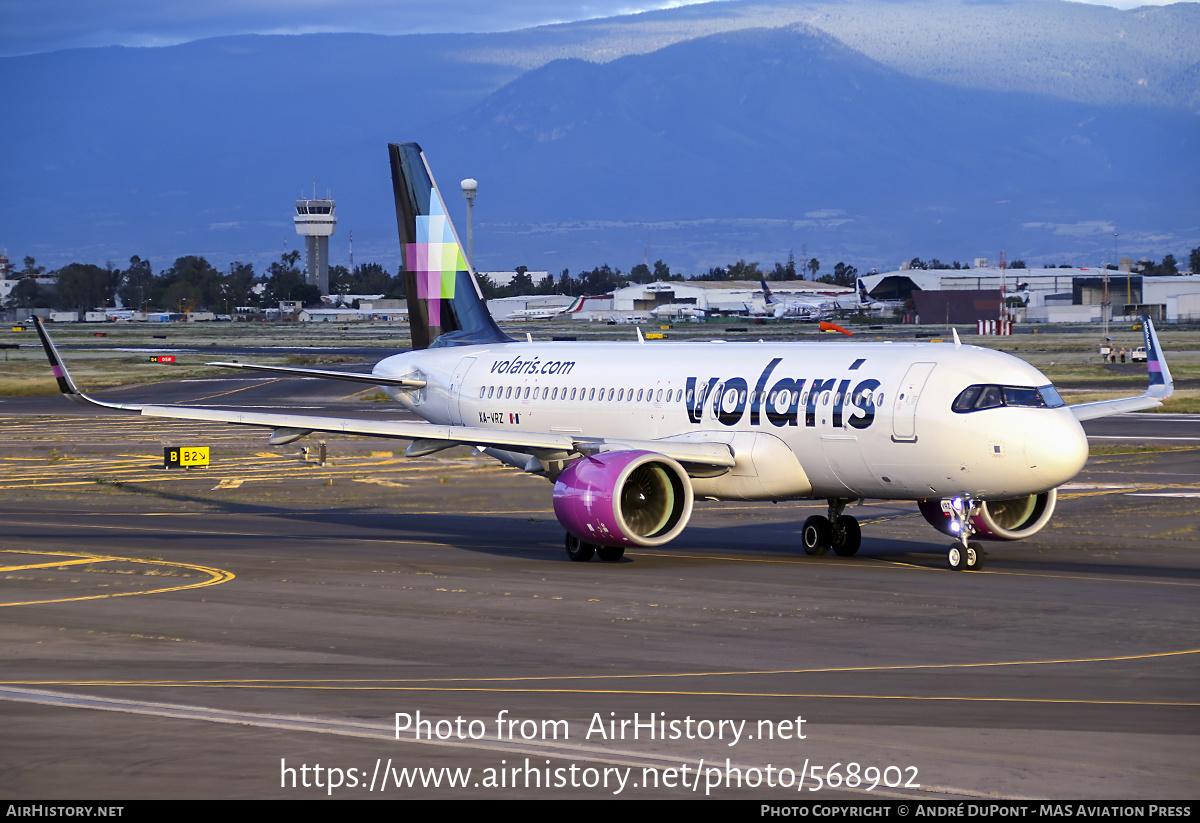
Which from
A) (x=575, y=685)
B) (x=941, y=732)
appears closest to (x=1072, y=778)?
(x=941, y=732)

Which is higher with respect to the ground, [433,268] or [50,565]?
[433,268]

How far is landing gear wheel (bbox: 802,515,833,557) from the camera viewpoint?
105ft

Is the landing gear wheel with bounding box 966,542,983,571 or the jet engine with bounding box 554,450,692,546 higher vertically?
the jet engine with bounding box 554,450,692,546

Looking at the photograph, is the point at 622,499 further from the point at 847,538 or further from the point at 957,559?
the point at 957,559

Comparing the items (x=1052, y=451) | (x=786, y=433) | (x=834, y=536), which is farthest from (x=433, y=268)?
(x=1052, y=451)

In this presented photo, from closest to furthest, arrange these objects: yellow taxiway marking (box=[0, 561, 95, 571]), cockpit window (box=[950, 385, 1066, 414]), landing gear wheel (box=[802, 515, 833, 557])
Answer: cockpit window (box=[950, 385, 1066, 414]), yellow taxiway marking (box=[0, 561, 95, 571]), landing gear wheel (box=[802, 515, 833, 557])

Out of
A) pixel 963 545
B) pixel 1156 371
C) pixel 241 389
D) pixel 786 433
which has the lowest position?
pixel 963 545

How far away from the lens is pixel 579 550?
101ft

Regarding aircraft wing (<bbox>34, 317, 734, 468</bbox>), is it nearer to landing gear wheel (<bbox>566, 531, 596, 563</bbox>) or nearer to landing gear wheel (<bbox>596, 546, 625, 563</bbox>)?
landing gear wheel (<bbox>566, 531, 596, 563</bbox>)

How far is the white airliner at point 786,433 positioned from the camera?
28.1m

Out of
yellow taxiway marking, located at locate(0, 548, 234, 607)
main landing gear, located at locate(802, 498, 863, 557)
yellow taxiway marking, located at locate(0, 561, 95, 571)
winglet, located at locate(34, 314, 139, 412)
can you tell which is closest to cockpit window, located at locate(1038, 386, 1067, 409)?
main landing gear, located at locate(802, 498, 863, 557)

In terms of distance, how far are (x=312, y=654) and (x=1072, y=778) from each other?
10.7 meters

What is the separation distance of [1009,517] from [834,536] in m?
3.67
